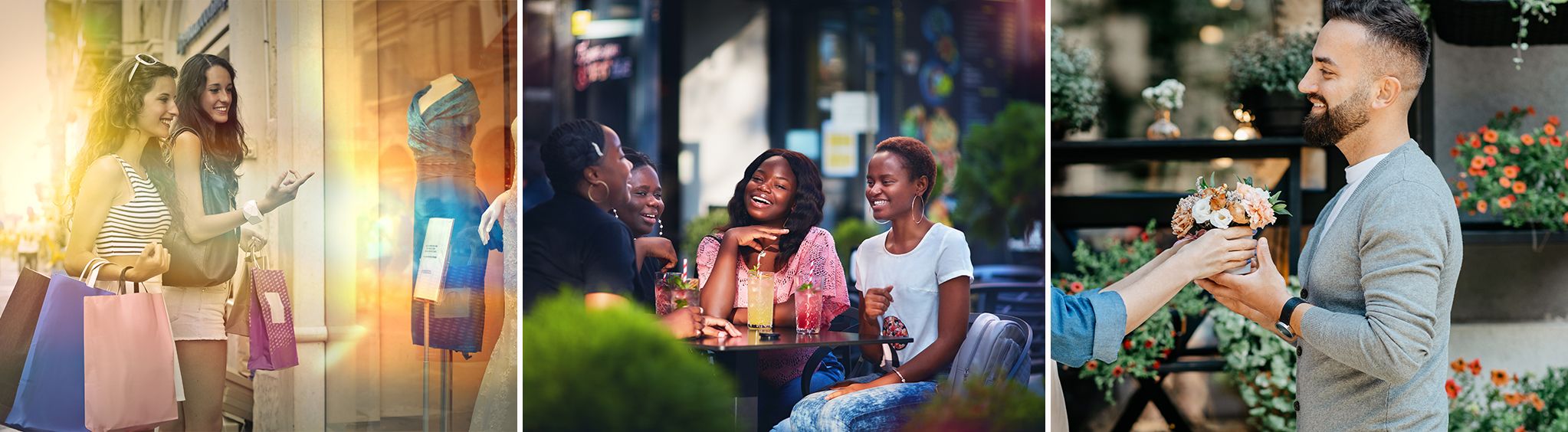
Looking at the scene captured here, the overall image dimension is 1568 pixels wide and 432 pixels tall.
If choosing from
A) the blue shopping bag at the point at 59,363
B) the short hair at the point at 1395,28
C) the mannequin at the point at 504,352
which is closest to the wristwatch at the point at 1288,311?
the short hair at the point at 1395,28

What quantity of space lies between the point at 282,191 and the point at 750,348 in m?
1.30

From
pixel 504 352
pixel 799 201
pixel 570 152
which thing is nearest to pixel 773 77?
pixel 799 201

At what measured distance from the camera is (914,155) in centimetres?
340

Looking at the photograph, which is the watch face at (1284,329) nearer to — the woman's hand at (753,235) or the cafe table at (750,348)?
the cafe table at (750,348)

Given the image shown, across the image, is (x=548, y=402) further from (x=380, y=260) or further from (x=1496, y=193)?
(x=1496, y=193)

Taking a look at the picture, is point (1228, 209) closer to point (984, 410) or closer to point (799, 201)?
point (984, 410)

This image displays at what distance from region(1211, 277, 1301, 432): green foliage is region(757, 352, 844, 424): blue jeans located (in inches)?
55.2

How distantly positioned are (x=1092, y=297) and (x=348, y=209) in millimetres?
1963

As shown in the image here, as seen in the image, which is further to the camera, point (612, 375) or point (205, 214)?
point (612, 375)

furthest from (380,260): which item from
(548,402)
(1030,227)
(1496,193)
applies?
(1496,193)

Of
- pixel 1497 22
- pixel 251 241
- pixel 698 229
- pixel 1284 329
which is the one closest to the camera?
pixel 1284 329

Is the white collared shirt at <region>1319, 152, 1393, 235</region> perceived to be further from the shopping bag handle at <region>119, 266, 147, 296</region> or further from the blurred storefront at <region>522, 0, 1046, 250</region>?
the shopping bag handle at <region>119, 266, 147, 296</region>

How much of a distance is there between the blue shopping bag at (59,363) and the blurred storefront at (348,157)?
1.17 feet

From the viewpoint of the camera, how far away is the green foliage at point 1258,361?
155 inches
